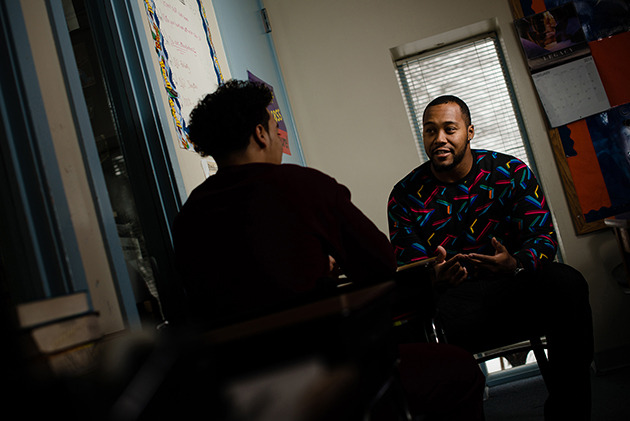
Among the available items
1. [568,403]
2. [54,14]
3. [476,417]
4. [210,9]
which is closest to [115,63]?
[54,14]

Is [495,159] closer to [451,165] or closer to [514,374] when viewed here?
[451,165]

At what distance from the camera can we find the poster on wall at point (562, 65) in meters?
2.81

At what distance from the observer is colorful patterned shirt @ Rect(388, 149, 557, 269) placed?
1.95 m

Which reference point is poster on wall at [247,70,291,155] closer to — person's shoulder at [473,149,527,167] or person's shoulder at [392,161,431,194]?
person's shoulder at [392,161,431,194]

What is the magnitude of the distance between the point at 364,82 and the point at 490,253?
1.62 meters

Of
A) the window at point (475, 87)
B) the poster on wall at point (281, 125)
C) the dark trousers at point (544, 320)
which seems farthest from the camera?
the window at point (475, 87)

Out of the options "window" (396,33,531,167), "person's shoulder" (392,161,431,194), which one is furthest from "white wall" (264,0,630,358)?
"person's shoulder" (392,161,431,194)

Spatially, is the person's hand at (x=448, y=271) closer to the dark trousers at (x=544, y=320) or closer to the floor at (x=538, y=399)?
the dark trousers at (x=544, y=320)

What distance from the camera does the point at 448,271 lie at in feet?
5.25

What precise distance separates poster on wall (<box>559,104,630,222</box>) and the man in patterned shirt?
0.96 meters

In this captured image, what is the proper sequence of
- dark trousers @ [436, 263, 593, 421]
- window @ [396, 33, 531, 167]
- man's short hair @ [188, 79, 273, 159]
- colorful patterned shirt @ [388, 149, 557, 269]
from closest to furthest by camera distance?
man's short hair @ [188, 79, 273, 159] → dark trousers @ [436, 263, 593, 421] → colorful patterned shirt @ [388, 149, 557, 269] → window @ [396, 33, 531, 167]

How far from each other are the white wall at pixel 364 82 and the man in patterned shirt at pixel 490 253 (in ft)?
2.57

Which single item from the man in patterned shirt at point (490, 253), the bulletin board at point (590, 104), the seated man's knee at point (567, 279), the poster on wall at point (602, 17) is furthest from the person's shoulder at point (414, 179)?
the poster on wall at point (602, 17)

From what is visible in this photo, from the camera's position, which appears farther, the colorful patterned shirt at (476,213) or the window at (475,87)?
the window at (475,87)
